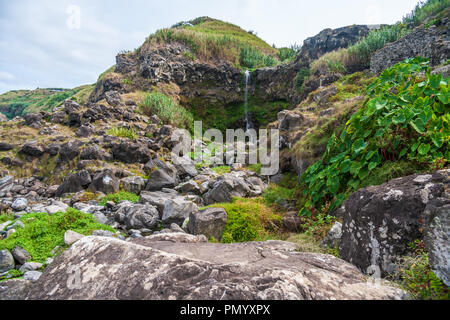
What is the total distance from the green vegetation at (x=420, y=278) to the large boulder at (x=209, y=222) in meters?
3.31

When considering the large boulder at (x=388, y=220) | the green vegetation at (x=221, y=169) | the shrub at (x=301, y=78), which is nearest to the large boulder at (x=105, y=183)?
the green vegetation at (x=221, y=169)

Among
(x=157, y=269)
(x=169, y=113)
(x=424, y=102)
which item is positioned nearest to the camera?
(x=157, y=269)

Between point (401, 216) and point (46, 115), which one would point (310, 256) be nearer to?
point (401, 216)

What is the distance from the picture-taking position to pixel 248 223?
500cm

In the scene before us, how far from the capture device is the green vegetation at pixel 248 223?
477cm

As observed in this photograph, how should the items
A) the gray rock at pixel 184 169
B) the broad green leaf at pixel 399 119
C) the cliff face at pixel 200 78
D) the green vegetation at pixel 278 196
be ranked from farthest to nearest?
the cliff face at pixel 200 78 < the gray rock at pixel 184 169 < the green vegetation at pixel 278 196 < the broad green leaf at pixel 399 119

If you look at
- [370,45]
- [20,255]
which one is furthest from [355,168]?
[370,45]

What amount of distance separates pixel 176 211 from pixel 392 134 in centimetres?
459

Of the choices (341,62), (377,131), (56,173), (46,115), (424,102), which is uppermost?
(341,62)

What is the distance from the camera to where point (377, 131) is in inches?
136

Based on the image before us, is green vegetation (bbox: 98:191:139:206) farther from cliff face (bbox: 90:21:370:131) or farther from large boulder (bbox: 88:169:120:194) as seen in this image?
cliff face (bbox: 90:21:370:131)

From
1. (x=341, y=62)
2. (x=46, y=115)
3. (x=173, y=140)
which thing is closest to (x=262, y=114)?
(x=341, y=62)

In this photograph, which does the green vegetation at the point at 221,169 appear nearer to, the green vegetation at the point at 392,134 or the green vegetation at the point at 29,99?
the green vegetation at the point at 392,134
